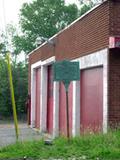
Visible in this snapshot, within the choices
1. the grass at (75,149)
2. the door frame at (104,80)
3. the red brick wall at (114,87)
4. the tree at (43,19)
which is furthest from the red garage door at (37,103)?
the tree at (43,19)

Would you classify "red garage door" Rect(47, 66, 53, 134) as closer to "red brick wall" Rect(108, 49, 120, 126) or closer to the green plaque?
"red brick wall" Rect(108, 49, 120, 126)

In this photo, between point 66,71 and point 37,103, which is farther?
point 37,103

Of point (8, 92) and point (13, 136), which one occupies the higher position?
point (8, 92)

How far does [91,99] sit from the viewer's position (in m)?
19.9

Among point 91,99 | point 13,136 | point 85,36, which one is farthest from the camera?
point 13,136

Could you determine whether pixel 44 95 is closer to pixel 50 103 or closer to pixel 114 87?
pixel 50 103

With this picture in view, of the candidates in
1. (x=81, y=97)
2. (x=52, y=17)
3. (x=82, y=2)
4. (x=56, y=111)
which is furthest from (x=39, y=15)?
(x=81, y=97)

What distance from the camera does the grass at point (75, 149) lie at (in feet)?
43.0

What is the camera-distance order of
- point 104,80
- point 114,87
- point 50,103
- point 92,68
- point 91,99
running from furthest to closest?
point 50,103, point 92,68, point 91,99, point 104,80, point 114,87

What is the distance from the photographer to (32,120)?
34.9 meters

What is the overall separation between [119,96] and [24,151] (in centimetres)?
442

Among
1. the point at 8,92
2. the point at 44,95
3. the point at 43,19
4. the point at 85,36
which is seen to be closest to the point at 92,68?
the point at 85,36

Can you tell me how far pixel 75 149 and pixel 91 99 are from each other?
6.14m

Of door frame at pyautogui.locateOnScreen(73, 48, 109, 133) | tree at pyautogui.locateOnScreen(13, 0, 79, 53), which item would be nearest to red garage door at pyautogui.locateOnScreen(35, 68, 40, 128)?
door frame at pyautogui.locateOnScreen(73, 48, 109, 133)
